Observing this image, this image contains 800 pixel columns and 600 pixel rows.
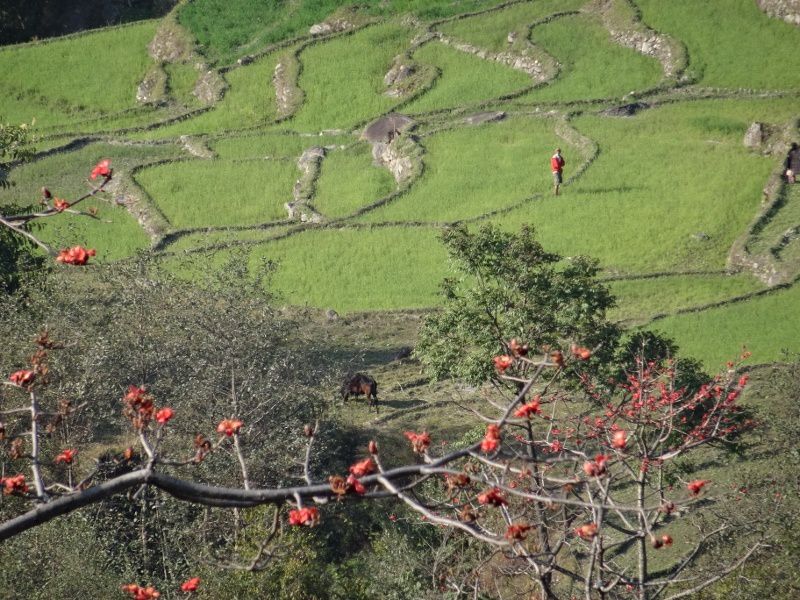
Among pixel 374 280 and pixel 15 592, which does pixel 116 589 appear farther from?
pixel 374 280

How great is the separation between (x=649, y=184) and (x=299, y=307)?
13639mm

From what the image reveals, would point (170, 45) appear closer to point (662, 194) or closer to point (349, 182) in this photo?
point (349, 182)

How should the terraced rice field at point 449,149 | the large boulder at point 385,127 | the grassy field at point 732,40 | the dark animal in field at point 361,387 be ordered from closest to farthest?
1. the dark animal in field at point 361,387
2. the terraced rice field at point 449,149
3. the large boulder at point 385,127
4. the grassy field at point 732,40

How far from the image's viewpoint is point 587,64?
5650 centimetres

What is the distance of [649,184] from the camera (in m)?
43.2

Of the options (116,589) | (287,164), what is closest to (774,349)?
(116,589)

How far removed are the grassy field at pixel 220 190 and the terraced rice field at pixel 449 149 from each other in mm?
119

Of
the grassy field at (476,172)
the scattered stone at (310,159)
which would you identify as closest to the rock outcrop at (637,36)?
the grassy field at (476,172)

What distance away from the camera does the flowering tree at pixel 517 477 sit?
629 cm

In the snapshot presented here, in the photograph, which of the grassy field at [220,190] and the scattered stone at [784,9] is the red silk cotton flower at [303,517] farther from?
the scattered stone at [784,9]

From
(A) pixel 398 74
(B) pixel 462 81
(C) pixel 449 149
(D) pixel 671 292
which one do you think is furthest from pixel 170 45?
(D) pixel 671 292

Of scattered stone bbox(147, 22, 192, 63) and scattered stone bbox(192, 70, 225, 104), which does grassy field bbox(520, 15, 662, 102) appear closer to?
scattered stone bbox(192, 70, 225, 104)

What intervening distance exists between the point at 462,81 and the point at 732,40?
12343 mm

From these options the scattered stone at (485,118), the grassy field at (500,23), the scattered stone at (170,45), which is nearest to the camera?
the scattered stone at (485,118)
